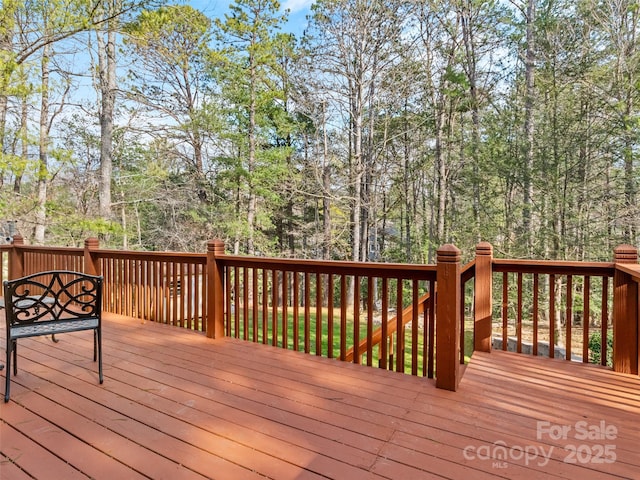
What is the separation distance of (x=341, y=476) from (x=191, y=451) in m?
0.74

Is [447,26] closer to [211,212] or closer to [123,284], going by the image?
[211,212]

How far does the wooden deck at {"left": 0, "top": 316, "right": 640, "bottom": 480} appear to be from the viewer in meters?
1.62

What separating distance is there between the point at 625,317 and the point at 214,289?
11.6 ft

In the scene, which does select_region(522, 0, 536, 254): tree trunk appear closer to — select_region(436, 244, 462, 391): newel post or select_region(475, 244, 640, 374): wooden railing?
select_region(475, 244, 640, 374): wooden railing

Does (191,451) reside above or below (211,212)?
below

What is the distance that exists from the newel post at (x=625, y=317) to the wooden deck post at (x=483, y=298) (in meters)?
→ 0.89

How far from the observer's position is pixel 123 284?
4672mm

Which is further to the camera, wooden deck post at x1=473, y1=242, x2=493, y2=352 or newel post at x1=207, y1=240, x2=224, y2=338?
newel post at x1=207, y1=240, x2=224, y2=338

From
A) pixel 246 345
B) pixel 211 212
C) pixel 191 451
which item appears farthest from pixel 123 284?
pixel 211 212

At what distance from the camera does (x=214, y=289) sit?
3600mm

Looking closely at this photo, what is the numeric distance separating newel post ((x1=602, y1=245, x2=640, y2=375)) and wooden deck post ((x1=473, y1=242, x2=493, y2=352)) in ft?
2.90

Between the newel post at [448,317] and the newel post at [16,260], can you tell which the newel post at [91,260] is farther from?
the newel post at [448,317]

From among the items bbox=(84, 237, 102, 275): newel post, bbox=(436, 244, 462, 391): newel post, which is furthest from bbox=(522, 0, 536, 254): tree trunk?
bbox=(84, 237, 102, 275): newel post

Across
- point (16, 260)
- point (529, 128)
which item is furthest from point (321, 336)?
point (529, 128)
